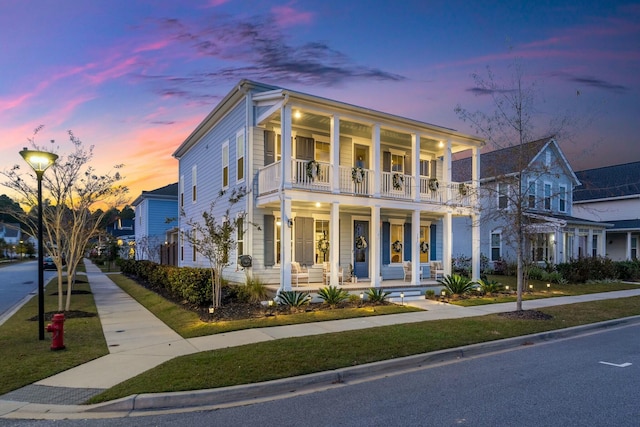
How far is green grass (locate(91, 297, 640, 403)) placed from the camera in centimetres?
575

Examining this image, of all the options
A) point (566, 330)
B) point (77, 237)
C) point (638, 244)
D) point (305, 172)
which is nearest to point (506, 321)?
point (566, 330)

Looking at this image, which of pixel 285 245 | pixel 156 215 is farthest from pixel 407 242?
pixel 156 215

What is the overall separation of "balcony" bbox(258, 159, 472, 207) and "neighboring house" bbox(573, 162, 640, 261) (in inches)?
673

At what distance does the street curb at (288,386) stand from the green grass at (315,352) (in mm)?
162

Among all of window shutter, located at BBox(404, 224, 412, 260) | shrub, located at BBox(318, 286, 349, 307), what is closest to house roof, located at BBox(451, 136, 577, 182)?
shrub, located at BBox(318, 286, 349, 307)

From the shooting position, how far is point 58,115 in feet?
54.0

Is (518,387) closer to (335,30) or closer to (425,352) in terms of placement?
(425,352)

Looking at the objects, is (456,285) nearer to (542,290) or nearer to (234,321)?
(542,290)

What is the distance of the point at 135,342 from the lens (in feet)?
27.3

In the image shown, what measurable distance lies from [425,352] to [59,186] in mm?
11731

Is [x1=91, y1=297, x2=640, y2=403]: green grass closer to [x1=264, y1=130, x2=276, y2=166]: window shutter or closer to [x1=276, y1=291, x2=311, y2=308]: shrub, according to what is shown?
[x1=276, y1=291, x2=311, y2=308]: shrub

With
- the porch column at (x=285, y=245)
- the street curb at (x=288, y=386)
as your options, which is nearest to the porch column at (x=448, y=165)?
the porch column at (x=285, y=245)

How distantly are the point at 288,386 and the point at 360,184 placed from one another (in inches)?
382

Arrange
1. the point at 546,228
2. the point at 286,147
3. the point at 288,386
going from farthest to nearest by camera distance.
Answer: the point at 546,228, the point at 286,147, the point at 288,386
